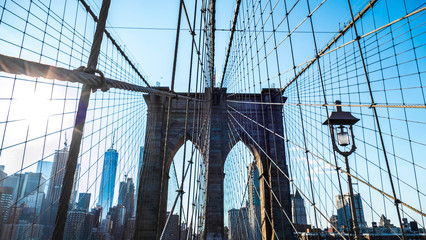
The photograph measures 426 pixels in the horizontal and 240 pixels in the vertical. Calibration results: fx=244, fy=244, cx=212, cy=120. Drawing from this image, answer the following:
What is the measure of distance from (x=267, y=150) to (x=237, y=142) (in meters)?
1.52

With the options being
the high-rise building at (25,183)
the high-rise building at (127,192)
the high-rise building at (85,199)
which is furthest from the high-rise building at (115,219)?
the high-rise building at (25,183)

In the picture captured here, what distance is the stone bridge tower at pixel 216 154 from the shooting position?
694 centimetres

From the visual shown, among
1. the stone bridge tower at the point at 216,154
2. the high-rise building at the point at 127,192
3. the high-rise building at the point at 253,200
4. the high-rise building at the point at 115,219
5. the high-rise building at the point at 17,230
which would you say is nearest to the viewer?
the high-rise building at the point at 17,230

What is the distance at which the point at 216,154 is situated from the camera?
22.9 ft

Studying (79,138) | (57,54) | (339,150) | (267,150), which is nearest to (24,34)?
(57,54)

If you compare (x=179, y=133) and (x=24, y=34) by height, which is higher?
(x=179, y=133)

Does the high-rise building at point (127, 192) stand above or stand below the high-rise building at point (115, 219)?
above

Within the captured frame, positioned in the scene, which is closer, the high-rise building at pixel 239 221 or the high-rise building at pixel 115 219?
the high-rise building at pixel 239 221

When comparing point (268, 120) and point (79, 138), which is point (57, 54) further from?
point (268, 120)

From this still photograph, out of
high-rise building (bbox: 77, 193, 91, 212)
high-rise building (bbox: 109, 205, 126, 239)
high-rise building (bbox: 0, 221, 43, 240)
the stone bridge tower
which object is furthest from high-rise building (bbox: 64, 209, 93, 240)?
the stone bridge tower

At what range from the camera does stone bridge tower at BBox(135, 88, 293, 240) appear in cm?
694

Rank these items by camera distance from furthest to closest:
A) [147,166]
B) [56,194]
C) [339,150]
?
[147,166] < [56,194] < [339,150]

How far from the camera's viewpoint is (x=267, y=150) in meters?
10.4

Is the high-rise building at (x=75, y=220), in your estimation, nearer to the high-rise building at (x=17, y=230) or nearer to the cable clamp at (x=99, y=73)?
the high-rise building at (x=17, y=230)
